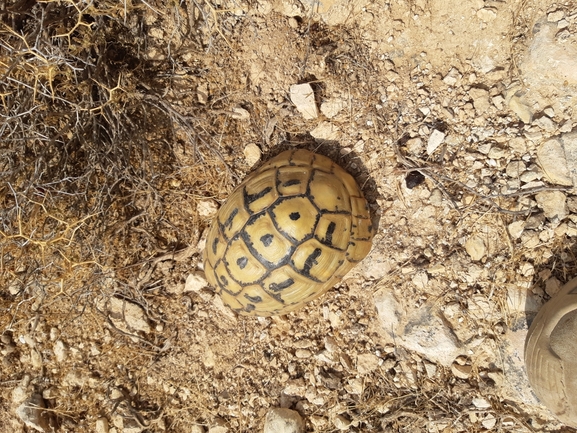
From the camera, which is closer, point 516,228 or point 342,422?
point 516,228

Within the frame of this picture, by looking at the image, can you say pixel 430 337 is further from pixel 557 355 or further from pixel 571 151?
pixel 571 151

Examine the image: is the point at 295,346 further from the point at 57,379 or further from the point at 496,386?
the point at 57,379

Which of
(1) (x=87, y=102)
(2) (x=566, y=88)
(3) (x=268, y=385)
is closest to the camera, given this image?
(2) (x=566, y=88)

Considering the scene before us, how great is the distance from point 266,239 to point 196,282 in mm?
871

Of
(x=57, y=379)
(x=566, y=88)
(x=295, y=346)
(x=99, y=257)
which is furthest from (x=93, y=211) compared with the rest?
(x=566, y=88)

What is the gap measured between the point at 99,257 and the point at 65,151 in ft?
2.50

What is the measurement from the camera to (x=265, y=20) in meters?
3.44

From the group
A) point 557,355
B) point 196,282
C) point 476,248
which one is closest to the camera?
point 557,355

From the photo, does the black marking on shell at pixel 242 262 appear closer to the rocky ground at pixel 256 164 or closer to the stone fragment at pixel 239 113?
the rocky ground at pixel 256 164

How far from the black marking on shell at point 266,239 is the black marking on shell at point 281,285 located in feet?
0.79

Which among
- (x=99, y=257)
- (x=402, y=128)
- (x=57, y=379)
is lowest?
(x=57, y=379)

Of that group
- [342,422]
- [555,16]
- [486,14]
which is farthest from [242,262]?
[555,16]

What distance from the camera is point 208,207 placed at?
11.6 ft

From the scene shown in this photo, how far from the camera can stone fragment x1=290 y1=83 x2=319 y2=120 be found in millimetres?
3365
